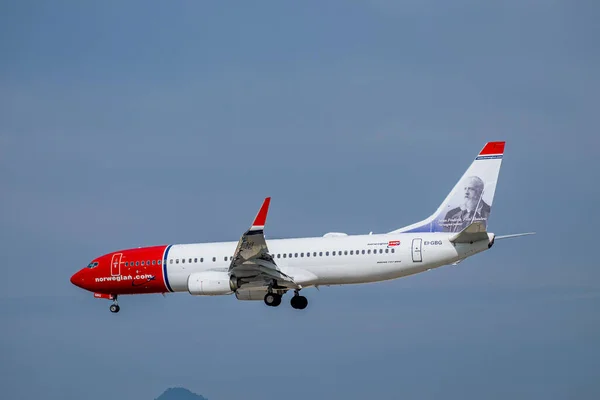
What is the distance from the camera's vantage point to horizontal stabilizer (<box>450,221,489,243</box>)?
55594 millimetres

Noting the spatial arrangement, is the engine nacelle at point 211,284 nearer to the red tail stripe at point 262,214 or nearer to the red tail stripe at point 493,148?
the red tail stripe at point 262,214

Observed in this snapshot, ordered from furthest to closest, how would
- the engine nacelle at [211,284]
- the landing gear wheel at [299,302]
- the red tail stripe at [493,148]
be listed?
the landing gear wheel at [299,302]
the engine nacelle at [211,284]
the red tail stripe at [493,148]

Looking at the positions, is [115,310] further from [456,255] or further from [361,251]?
[456,255]

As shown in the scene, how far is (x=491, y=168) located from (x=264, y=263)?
42.2 feet

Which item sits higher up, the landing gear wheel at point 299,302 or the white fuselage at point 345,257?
the white fuselage at point 345,257

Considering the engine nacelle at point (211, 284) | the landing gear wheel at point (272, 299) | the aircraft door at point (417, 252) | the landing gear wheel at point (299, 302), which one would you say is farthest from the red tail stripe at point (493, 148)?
the engine nacelle at point (211, 284)

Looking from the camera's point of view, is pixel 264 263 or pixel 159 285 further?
pixel 159 285

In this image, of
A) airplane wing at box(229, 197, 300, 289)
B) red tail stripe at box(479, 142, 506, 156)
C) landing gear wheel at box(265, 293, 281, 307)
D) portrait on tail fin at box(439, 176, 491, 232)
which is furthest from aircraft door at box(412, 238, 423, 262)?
landing gear wheel at box(265, 293, 281, 307)

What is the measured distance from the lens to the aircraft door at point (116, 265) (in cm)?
6600

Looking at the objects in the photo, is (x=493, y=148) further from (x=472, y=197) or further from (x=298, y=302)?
(x=298, y=302)

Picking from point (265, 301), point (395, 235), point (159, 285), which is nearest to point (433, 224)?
point (395, 235)

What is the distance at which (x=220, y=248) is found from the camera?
63812 mm

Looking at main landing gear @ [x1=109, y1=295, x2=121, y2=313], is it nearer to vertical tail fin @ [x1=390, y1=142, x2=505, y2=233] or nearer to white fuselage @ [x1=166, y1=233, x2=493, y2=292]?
white fuselage @ [x1=166, y1=233, x2=493, y2=292]

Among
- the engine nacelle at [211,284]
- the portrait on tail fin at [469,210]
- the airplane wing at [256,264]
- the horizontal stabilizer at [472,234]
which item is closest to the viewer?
the horizontal stabilizer at [472,234]
